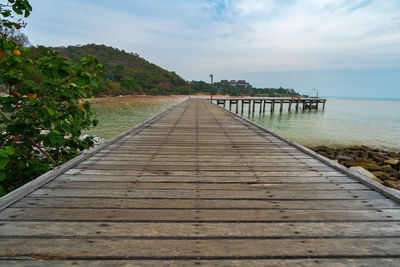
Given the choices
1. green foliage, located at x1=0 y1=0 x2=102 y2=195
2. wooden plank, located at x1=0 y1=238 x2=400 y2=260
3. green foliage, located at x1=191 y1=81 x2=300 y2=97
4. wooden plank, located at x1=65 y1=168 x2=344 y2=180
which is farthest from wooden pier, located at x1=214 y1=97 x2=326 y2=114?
green foliage, located at x1=191 y1=81 x2=300 y2=97

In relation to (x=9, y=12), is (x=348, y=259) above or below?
below

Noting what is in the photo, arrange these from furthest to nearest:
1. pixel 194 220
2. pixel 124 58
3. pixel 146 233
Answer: pixel 124 58, pixel 194 220, pixel 146 233

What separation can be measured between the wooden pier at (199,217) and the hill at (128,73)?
81079mm

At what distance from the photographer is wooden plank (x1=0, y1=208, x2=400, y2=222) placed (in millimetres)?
1892

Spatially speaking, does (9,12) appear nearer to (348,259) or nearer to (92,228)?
(92,228)

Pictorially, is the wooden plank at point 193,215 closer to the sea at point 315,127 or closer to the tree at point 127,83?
the sea at point 315,127

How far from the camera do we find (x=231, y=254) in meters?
1.49

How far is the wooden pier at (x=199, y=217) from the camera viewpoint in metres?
1.48

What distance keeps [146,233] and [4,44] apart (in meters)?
2.75

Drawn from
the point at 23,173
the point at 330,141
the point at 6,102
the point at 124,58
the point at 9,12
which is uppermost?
the point at 124,58

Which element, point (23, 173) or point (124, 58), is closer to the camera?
point (23, 173)

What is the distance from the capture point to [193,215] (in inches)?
77.4

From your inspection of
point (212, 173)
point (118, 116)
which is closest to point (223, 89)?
point (118, 116)

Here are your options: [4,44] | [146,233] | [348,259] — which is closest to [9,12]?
[4,44]
